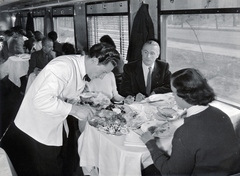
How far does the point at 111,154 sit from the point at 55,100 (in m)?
0.47

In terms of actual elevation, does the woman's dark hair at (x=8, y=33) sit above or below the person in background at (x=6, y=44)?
above

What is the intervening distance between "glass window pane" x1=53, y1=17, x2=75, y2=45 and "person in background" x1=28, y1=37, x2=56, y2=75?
335 mm

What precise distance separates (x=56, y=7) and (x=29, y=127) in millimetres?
2304

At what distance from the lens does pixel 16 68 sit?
309 cm

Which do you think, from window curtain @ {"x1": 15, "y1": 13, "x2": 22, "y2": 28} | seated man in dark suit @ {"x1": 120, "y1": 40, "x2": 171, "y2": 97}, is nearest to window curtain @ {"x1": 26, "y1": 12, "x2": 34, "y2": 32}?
window curtain @ {"x1": 15, "y1": 13, "x2": 22, "y2": 28}

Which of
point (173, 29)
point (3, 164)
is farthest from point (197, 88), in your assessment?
point (173, 29)

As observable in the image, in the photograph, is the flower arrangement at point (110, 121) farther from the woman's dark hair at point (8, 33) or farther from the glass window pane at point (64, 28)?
the glass window pane at point (64, 28)

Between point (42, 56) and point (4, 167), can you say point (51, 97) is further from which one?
point (42, 56)

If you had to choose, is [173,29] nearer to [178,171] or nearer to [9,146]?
[178,171]

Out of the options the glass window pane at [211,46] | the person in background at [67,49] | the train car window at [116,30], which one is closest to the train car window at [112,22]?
the train car window at [116,30]

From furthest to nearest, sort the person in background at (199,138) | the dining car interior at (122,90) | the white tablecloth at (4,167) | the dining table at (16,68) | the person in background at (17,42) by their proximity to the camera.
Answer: the dining table at (16,68) < the person in background at (17,42) < the dining car interior at (122,90) < the person in background at (199,138) < the white tablecloth at (4,167)

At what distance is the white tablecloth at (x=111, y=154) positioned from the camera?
1.45 metres

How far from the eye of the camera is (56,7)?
145 inches

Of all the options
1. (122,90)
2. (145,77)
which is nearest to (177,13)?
(145,77)
